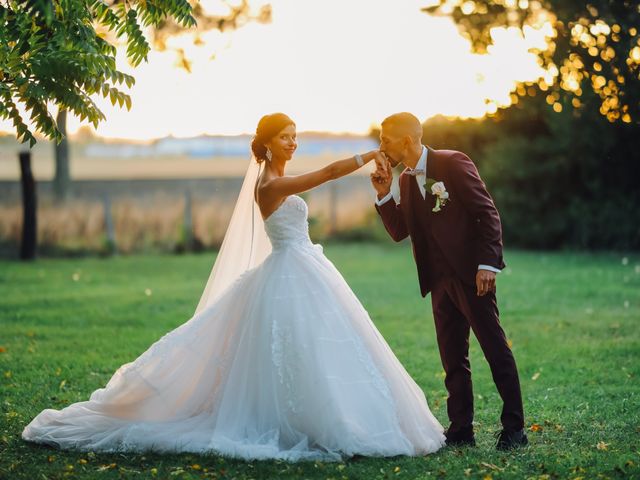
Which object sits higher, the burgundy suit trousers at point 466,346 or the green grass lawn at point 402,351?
the burgundy suit trousers at point 466,346

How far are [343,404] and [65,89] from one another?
10.3 feet

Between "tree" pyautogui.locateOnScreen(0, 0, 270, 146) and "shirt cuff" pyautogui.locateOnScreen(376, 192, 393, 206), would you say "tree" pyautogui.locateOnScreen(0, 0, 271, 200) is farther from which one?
"shirt cuff" pyautogui.locateOnScreen(376, 192, 393, 206)

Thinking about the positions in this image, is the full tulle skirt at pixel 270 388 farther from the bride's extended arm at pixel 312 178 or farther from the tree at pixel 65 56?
the tree at pixel 65 56

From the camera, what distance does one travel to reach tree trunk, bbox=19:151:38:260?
21.8 m

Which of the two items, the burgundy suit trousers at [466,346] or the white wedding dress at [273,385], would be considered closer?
the white wedding dress at [273,385]

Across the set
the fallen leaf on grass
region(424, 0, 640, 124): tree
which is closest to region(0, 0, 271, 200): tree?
the fallen leaf on grass

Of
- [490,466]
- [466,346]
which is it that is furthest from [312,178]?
[490,466]

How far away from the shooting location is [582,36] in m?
12.0

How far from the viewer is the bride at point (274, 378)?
6.36 metres

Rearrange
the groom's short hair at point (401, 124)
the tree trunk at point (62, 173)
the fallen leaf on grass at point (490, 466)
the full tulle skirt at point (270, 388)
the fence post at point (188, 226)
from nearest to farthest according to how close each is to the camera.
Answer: the fallen leaf on grass at point (490, 466), the full tulle skirt at point (270, 388), the groom's short hair at point (401, 124), the fence post at point (188, 226), the tree trunk at point (62, 173)

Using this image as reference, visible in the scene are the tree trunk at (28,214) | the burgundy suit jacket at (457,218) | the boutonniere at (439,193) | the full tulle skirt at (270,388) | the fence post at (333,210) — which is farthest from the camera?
the fence post at (333,210)

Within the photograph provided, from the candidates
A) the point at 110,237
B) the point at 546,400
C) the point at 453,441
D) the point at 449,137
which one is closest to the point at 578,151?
the point at 449,137

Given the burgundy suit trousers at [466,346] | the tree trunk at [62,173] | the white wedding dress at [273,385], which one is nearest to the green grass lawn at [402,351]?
the white wedding dress at [273,385]

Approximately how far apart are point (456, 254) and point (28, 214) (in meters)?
17.1
